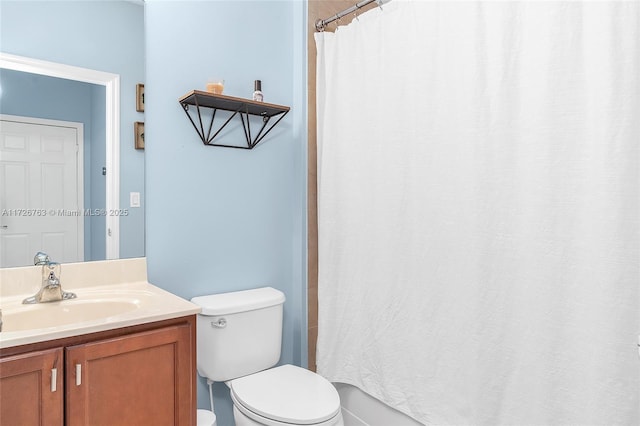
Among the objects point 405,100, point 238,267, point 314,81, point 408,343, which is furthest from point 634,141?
point 238,267

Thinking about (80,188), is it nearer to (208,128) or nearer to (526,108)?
(208,128)

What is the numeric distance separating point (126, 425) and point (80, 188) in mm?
859

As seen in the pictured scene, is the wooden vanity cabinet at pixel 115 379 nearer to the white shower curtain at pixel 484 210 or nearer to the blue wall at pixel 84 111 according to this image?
the blue wall at pixel 84 111

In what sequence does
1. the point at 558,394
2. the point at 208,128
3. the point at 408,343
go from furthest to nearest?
the point at 208,128 → the point at 408,343 → the point at 558,394

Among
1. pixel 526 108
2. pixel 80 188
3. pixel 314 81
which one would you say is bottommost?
pixel 80 188

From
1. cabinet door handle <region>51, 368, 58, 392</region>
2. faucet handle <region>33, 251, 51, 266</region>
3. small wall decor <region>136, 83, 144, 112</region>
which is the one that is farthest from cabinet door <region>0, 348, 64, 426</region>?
small wall decor <region>136, 83, 144, 112</region>

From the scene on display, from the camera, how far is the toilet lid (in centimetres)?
145

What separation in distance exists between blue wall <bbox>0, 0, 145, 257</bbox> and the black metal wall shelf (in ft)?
0.71

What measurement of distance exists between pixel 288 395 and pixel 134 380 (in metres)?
0.59

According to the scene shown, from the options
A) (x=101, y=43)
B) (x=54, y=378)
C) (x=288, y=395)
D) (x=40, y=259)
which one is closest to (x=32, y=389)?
(x=54, y=378)

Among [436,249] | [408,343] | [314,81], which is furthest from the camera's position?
[314,81]

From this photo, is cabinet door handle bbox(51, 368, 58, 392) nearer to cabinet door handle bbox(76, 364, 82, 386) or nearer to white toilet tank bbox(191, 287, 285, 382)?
cabinet door handle bbox(76, 364, 82, 386)

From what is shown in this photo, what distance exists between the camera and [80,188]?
61.2 inches

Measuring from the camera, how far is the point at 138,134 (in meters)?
1.67
